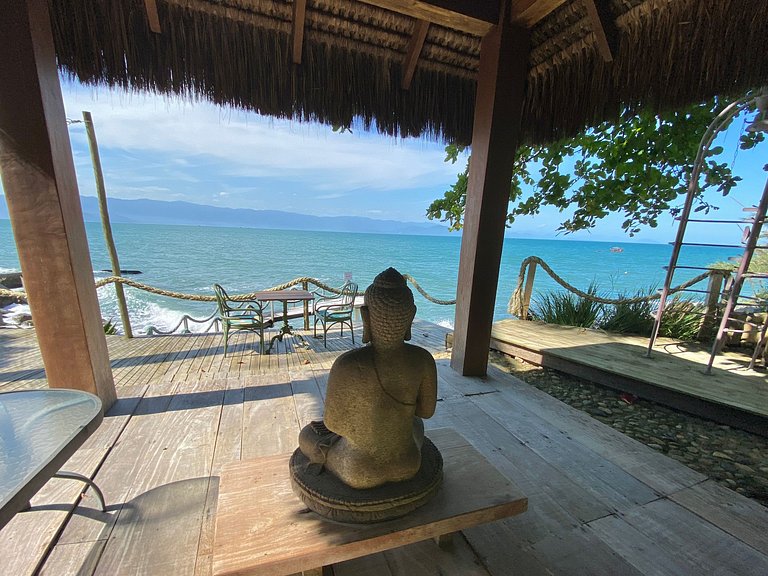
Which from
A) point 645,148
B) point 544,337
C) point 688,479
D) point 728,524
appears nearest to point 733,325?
point 544,337

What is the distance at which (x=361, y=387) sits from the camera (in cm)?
107

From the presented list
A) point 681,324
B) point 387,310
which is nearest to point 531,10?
point 387,310

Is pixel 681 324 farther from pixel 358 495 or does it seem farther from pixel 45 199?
pixel 45 199

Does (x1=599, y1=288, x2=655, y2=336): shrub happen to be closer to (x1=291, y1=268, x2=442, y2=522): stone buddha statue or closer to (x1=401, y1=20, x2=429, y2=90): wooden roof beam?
(x1=401, y1=20, x2=429, y2=90): wooden roof beam

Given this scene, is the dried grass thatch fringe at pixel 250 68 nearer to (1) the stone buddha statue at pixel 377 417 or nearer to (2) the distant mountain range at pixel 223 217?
(1) the stone buddha statue at pixel 377 417

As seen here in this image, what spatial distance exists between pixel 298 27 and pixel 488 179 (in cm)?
205

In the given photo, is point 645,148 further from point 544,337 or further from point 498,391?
point 498,391

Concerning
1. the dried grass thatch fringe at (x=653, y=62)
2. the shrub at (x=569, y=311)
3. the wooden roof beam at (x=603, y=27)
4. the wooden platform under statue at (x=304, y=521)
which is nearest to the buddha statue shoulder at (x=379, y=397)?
the wooden platform under statue at (x=304, y=521)

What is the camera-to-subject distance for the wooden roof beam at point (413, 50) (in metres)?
2.64

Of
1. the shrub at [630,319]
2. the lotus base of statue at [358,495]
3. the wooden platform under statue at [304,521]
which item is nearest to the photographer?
the wooden platform under statue at [304,521]

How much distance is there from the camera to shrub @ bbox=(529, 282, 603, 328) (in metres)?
5.46

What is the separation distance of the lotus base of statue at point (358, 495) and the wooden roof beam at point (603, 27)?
3.18 m

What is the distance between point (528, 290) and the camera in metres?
5.68

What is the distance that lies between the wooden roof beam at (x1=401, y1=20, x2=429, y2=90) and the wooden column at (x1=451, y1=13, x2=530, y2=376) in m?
0.55
